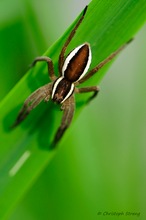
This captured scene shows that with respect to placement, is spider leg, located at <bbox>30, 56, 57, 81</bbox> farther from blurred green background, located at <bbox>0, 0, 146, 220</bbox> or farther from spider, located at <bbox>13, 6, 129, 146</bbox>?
blurred green background, located at <bbox>0, 0, 146, 220</bbox>

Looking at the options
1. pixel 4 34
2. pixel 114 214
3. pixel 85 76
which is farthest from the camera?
pixel 4 34

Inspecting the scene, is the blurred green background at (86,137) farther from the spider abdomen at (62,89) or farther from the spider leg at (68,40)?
the spider leg at (68,40)

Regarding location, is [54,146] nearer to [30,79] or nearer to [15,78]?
[30,79]

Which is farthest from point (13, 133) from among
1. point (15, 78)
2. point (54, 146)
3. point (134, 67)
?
point (134, 67)

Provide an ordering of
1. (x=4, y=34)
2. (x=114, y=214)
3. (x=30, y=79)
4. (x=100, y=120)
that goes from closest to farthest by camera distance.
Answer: (x=30, y=79), (x=114, y=214), (x=4, y=34), (x=100, y=120)

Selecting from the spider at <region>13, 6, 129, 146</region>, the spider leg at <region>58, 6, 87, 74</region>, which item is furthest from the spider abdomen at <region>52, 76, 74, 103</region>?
the spider leg at <region>58, 6, 87, 74</region>
